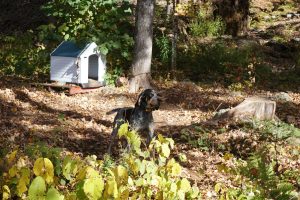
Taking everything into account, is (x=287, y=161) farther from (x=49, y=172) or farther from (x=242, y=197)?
(x=49, y=172)

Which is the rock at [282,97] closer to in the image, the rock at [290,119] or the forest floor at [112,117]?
the forest floor at [112,117]

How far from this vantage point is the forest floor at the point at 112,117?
23.5 feet

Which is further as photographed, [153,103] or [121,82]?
[121,82]

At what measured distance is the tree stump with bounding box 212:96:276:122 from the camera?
8.80 metres

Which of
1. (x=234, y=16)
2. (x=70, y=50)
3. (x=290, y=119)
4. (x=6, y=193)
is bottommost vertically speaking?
(x=290, y=119)

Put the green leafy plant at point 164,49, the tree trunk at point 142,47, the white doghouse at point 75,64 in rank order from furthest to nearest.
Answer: the green leafy plant at point 164,49 < the tree trunk at point 142,47 < the white doghouse at point 75,64

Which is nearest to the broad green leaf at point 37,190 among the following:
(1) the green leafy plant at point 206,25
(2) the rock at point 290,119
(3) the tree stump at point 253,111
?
(3) the tree stump at point 253,111

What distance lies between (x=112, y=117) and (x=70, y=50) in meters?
3.03

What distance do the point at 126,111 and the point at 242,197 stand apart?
3.06 meters

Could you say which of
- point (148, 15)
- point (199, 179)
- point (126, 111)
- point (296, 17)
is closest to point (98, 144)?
point (126, 111)

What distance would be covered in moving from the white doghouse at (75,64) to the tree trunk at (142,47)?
94cm

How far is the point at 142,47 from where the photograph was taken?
12.3 metres

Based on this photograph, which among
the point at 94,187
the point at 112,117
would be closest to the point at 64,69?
the point at 112,117

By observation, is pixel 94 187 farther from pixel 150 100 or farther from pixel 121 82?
pixel 121 82
